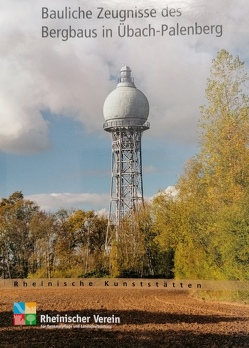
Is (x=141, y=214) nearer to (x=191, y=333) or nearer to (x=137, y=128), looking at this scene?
(x=137, y=128)

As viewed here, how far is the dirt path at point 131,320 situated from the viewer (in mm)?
6305

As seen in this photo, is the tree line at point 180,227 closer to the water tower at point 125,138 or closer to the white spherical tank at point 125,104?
the water tower at point 125,138

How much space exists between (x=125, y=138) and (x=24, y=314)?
2345 mm

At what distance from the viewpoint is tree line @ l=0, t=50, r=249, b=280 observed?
23.7 ft

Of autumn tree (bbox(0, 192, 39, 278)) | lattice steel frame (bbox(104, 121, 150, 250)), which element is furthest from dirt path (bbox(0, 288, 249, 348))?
lattice steel frame (bbox(104, 121, 150, 250))

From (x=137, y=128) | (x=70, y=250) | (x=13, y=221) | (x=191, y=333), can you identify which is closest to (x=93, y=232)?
(x=70, y=250)

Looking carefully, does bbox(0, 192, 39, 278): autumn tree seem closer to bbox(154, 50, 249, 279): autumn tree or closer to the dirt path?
the dirt path

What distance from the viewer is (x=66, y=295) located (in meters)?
7.42

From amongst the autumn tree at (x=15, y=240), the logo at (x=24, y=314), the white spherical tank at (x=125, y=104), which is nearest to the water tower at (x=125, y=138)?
the white spherical tank at (x=125, y=104)

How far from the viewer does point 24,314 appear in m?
6.48

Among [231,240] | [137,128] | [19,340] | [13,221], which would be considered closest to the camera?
[19,340]

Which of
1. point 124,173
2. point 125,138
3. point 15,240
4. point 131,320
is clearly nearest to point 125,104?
point 125,138

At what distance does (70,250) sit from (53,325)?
1.82 m

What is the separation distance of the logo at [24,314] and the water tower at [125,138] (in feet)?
5.76
